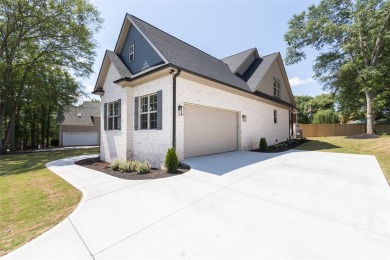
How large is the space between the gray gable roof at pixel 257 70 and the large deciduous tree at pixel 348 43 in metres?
8.25

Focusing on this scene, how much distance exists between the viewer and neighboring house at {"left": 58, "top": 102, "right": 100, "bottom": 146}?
29109 millimetres

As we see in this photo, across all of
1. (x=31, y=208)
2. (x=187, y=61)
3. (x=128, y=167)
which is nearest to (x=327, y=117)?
(x=187, y=61)

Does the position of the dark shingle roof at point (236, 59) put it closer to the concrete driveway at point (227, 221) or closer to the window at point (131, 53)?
the window at point (131, 53)

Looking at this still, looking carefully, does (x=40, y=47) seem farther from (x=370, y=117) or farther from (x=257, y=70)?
(x=370, y=117)

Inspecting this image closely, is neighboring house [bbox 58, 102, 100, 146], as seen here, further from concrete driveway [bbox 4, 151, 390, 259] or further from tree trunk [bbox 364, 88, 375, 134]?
tree trunk [bbox 364, 88, 375, 134]

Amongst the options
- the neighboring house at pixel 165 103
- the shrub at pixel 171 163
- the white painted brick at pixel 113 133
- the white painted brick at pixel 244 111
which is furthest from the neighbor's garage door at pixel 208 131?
the white painted brick at pixel 113 133

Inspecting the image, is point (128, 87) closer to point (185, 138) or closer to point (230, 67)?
point (185, 138)

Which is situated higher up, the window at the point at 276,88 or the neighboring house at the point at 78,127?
the window at the point at 276,88

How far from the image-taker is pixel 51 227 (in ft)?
10.3

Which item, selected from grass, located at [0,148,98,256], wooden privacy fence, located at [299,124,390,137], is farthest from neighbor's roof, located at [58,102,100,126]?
wooden privacy fence, located at [299,124,390,137]

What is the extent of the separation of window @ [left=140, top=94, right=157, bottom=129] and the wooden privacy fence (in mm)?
22232

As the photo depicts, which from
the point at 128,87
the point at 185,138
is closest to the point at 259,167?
the point at 185,138

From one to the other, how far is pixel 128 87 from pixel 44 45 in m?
17.4

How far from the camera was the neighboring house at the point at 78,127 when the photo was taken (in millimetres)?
29109
